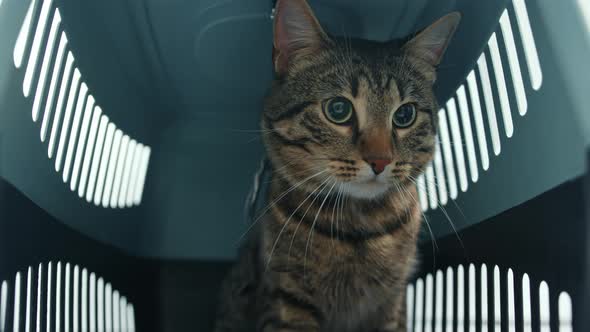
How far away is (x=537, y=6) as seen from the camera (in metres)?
0.91

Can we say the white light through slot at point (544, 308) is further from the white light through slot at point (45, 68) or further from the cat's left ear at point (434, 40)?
the white light through slot at point (45, 68)

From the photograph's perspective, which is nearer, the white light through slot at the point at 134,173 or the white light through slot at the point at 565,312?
the white light through slot at the point at 565,312

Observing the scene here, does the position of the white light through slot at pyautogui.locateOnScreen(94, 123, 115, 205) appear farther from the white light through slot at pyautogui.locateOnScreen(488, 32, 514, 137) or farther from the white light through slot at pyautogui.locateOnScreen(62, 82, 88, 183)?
the white light through slot at pyautogui.locateOnScreen(488, 32, 514, 137)

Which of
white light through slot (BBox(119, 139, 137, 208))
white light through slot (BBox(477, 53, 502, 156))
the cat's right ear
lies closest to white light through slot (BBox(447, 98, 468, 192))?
white light through slot (BBox(477, 53, 502, 156))

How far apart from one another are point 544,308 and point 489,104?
46cm

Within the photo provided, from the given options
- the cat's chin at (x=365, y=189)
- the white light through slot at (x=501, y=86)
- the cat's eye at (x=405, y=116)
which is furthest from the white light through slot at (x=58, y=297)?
the white light through slot at (x=501, y=86)

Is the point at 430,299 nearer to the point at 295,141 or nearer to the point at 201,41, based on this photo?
the point at 295,141

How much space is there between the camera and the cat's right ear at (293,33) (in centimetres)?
103

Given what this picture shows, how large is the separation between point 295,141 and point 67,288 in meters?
0.55

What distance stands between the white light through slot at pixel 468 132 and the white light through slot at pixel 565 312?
0.43 m

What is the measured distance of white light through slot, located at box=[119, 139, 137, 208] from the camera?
1.42 metres

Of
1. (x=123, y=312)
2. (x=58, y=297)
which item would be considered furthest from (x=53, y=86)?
(x=123, y=312)

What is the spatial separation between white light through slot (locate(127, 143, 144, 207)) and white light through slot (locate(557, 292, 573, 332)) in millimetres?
1051

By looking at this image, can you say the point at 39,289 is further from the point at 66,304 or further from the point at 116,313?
the point at 116,313
